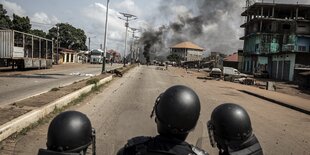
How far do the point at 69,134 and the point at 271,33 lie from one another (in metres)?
72.6

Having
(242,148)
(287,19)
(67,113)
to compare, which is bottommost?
(242,148)

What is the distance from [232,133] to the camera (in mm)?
3197

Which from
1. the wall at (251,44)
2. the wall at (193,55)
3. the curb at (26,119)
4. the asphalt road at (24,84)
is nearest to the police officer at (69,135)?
the curb at (26,119)

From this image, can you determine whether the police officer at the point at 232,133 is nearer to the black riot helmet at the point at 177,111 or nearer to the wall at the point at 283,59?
the black riot helmet at the point at 177,111

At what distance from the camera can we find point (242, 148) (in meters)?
3.16

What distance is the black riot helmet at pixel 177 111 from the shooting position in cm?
283

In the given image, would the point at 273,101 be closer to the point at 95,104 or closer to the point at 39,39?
the point at 95,104

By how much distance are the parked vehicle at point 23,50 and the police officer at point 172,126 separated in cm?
3106

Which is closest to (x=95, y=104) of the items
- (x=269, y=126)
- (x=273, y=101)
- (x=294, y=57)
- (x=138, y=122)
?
(x=138, y=122)

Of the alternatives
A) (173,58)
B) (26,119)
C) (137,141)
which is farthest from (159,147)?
(173,58)

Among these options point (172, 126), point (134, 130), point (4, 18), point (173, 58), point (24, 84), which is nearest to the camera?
point (172, 126)

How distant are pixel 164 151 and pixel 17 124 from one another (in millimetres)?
6329

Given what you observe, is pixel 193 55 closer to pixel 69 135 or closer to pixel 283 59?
pixel 283 59

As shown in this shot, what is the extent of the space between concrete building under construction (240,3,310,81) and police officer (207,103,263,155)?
57188mm
